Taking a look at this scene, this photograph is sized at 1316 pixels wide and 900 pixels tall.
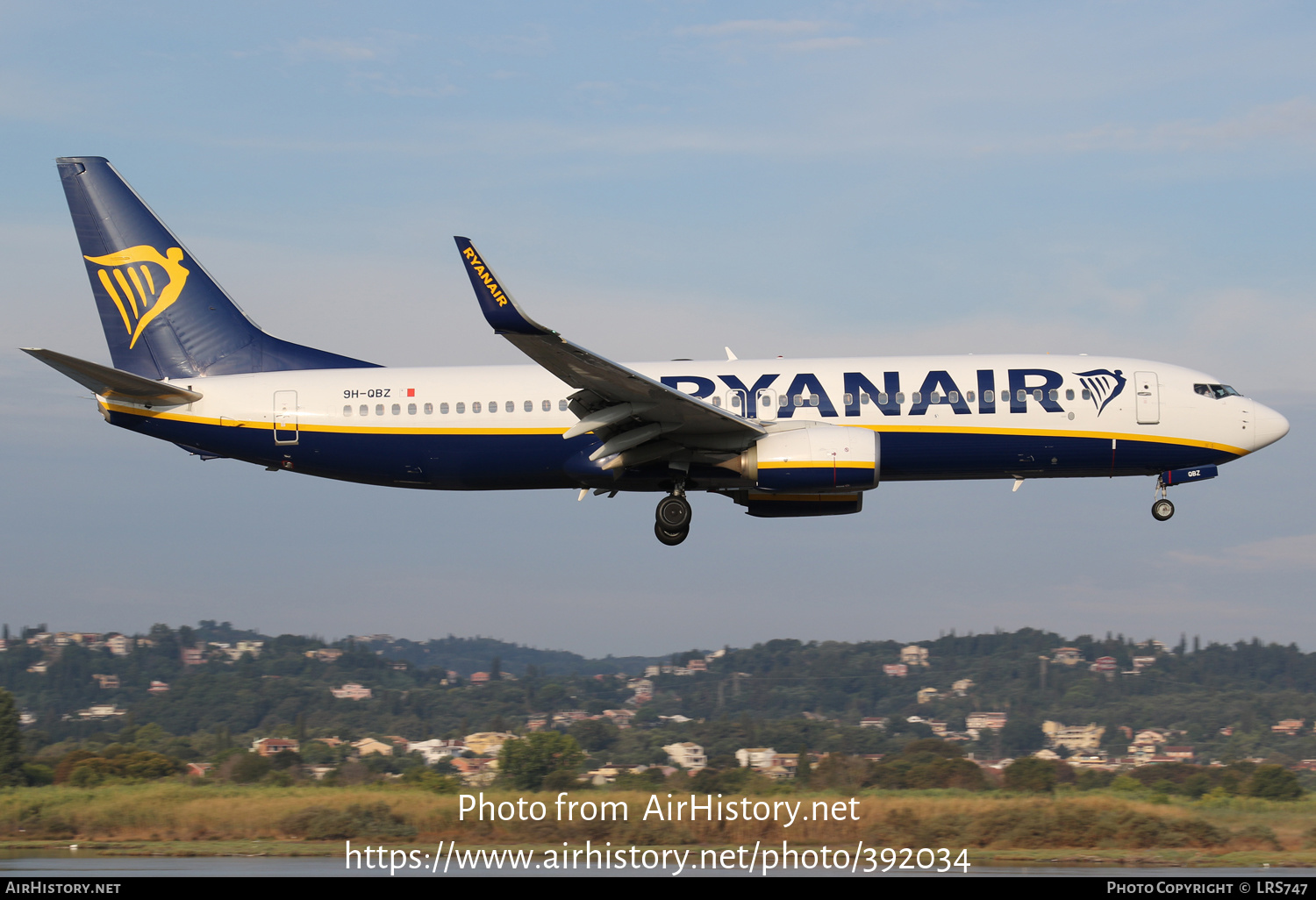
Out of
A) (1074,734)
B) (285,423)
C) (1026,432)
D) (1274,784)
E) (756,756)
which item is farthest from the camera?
(1074,734)

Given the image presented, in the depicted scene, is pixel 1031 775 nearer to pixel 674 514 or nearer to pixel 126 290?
pixel 674 514

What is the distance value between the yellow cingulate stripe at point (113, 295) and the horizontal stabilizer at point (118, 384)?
242 cm

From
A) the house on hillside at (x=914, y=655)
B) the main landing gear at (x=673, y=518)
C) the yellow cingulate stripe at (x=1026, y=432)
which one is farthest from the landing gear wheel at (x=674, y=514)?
the house on hillside at (x=914, y=655)

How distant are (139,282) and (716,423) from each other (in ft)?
56.9

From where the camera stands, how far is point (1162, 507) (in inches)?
1308

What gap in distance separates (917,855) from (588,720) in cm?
1771

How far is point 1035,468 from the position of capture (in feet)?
105

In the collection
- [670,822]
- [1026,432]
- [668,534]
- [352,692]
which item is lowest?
[670,822]

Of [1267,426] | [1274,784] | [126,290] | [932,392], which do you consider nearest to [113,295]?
[126,290]

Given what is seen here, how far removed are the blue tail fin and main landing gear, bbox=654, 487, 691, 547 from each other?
361 inches

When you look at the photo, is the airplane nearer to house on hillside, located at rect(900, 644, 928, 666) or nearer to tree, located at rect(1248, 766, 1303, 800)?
tree, located at rect(1248, 766, 1303, 800)

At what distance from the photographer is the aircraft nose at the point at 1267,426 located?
3288 cm

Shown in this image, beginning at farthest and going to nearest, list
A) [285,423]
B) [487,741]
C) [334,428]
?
1. [487,741]
2. [285,423]
3. [334,428]

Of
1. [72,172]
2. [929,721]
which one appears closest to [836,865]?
[72,172]
